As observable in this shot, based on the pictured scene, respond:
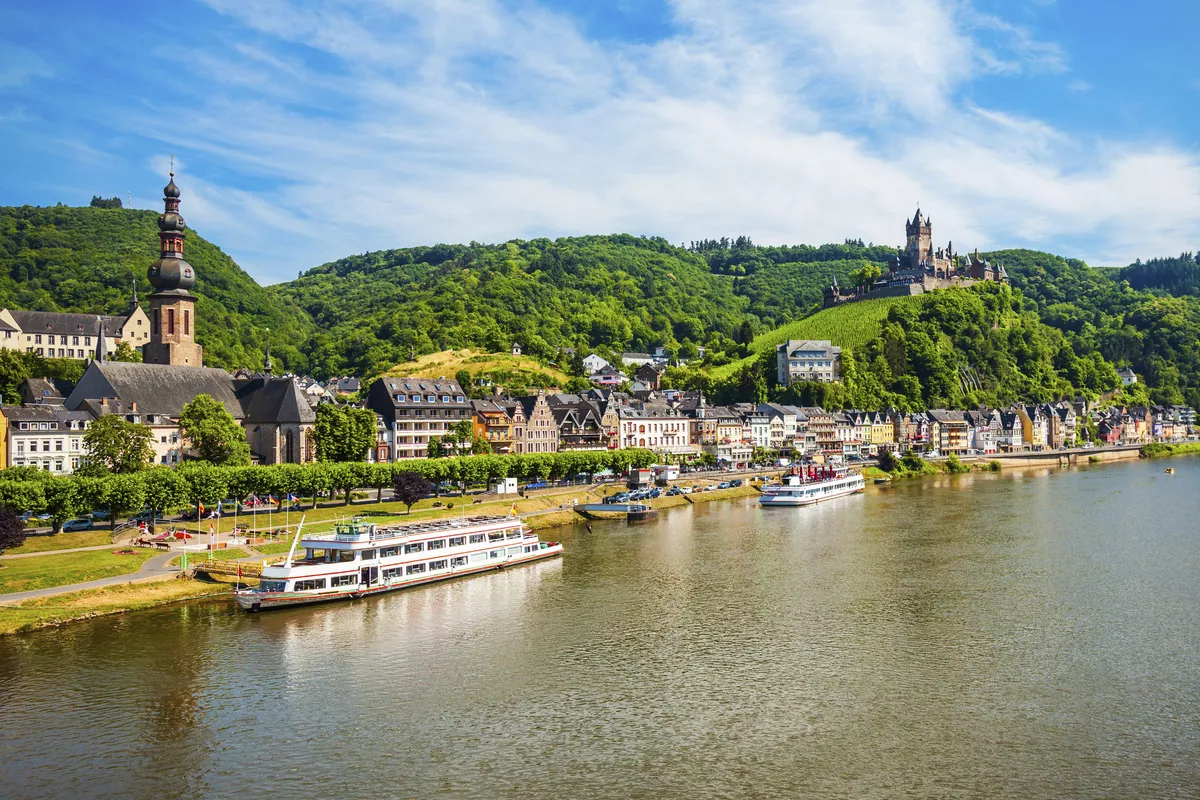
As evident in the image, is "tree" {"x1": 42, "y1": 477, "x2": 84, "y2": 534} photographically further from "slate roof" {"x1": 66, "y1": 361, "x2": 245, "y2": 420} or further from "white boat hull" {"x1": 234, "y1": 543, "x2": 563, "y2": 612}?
"slate roof" {"x1": 66, "y1": 361, "x2": 245, "y2": 420}

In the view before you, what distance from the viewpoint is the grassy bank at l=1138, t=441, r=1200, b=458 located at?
17575 cm

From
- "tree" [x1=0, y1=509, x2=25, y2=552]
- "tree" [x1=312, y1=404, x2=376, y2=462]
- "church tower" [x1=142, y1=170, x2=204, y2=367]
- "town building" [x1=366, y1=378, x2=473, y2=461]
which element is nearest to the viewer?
"tree" [x1=0, y1=509, x2=25, y2=552]

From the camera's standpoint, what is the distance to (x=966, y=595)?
54844mm

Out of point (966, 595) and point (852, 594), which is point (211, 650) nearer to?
point (852, 594)

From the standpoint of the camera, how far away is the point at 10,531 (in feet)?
177

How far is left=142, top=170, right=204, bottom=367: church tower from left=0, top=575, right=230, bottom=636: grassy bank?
1885 inches

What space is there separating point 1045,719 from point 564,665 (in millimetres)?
18851

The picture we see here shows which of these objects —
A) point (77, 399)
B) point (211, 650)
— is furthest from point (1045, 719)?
point (77, 399)

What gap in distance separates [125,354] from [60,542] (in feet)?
224

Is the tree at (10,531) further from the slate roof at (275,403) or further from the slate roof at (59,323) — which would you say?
the slate roof at (59,323)

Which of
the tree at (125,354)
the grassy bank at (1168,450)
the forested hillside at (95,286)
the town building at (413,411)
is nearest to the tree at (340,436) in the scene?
the town building at (413,411)

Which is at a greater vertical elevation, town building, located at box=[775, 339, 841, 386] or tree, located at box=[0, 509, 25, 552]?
town building, located at box=[775, 339, 841, 386]

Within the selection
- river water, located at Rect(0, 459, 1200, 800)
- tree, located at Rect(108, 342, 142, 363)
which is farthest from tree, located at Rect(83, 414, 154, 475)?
tree, located at Rect(108, 342, 142, 363)

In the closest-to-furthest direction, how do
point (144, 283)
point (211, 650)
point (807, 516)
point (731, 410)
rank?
point (211, 650) < point (807, 516) < point (731, 410) < point (144, 283)
